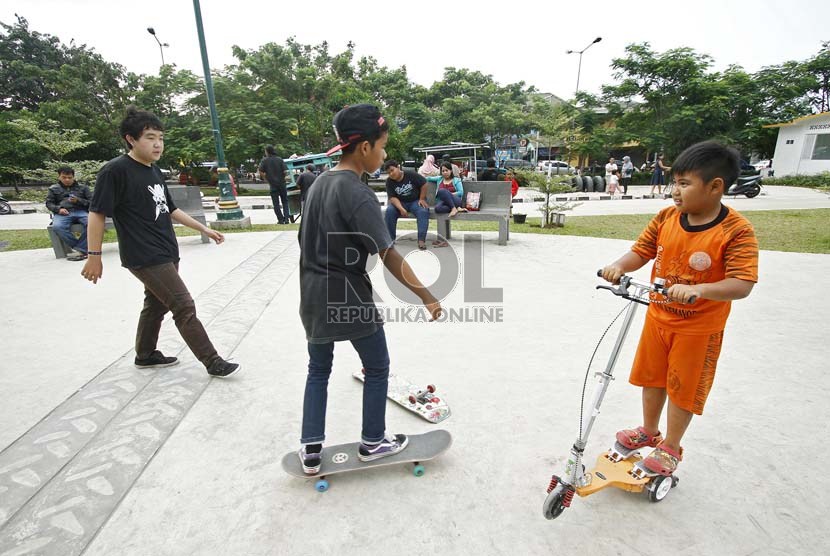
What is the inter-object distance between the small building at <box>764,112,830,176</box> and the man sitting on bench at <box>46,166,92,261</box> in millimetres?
33169

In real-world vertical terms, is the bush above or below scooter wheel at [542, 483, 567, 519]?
above

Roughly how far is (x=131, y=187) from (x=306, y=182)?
23.2 ft

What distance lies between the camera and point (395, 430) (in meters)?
2.52

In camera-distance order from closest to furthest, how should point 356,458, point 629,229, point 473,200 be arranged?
point 356,458 < point 473,200 < point 629,229

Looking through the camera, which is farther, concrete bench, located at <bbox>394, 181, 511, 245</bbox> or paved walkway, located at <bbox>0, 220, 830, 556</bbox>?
concrete bench, located at <bbox>394, 181, 511, 245</bbox>

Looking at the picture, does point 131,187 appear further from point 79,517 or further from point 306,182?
point 306,182

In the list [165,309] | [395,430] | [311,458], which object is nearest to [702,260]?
[395,430]

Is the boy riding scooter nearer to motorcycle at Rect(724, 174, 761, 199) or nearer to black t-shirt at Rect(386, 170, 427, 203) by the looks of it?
black t-shirt at Rect(386, 170, 427, 203)

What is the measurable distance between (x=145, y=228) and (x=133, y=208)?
6.1 inches

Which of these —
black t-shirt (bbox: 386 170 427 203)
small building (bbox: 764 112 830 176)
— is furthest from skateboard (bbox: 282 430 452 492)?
small building (bbox: 764 112 830 176)

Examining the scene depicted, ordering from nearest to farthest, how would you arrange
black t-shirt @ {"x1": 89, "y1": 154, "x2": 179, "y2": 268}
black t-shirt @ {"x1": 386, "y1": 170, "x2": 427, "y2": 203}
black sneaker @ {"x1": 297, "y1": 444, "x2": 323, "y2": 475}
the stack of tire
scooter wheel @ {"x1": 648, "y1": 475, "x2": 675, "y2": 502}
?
scooter wheel @ {"x1": 648, "y1": 475, "x2": 675, "y2": 502} < black sneaker @ {"x1": 297, "y1": 444, "x2": 323, "y2": 475} < black t-shirt @ {"x1": 89, "y1": 154, "x2": 179, "y2": 268} < black t-shirt @ {"x1": 386, "y1": 170, "x2": 427, "y2": 203} < the stack of tire

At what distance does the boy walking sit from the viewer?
2760 millimetres

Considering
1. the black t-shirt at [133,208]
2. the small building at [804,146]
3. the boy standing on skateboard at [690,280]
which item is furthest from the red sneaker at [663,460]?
the small building at [804,146]

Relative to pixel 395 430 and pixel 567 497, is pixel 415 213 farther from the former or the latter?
pixel 567 497
